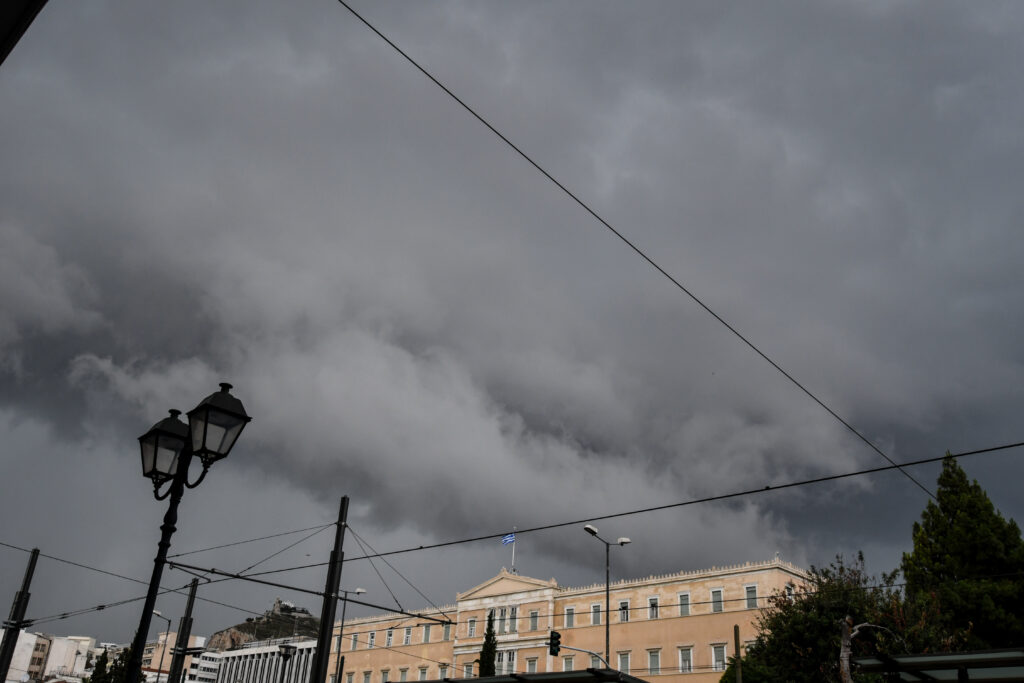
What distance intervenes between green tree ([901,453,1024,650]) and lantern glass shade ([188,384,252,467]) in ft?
99.5

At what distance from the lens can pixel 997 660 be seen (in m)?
12.1

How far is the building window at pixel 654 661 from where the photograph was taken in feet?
189

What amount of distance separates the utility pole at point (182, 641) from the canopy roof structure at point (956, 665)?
26423mm

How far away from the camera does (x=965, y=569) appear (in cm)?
3959

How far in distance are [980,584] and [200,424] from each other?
38.5 metres

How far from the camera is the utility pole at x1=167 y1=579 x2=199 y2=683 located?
105ft

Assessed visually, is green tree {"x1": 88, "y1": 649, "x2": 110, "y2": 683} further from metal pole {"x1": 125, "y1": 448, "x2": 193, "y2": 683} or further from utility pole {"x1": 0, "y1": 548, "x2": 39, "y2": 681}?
metal pole {"x1": 125, "y1": 448, "x2": 193, "y2": 683}

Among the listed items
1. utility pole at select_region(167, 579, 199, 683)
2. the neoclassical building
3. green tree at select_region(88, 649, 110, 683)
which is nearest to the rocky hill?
the neoclassical building

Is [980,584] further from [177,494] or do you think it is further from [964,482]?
[177,494]

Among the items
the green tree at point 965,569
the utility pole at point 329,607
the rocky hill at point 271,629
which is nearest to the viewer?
the utility pole at point 329,607

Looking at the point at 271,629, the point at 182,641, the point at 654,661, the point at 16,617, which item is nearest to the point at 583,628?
the point at 654,661

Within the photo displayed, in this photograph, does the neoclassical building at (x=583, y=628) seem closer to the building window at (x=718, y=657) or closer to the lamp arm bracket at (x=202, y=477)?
the building window at (x=718, y=657)

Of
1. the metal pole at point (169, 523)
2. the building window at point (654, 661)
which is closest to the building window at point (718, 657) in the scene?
the building window at point (654, 661)

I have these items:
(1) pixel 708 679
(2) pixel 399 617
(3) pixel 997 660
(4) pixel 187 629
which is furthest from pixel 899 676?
(2) pixel 399 617
